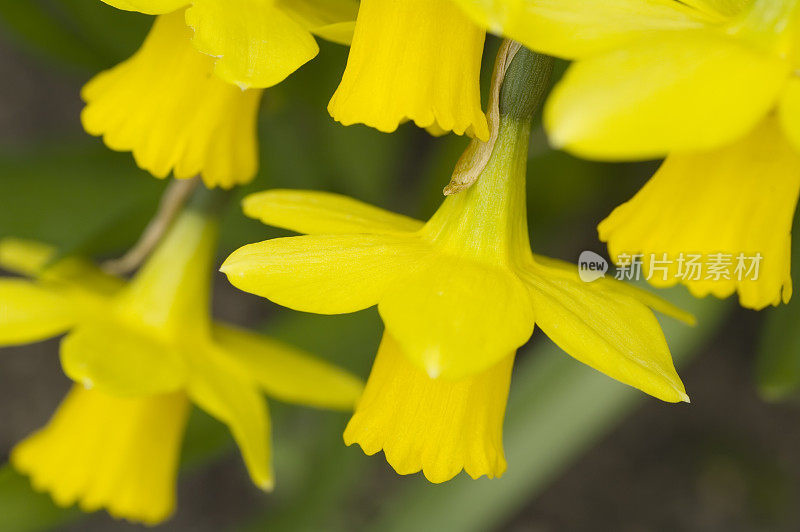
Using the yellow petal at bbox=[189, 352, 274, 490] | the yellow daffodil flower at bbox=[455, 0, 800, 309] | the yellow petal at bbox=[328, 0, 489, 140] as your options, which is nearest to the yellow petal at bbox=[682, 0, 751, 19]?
the yellow daffodil flower at bbox=[455, 0, 800, 309]

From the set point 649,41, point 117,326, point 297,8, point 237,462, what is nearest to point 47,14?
point 117,326

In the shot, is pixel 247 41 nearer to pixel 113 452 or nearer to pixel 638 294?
pixel 638 294

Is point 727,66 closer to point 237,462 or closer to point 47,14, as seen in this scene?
point 47,14

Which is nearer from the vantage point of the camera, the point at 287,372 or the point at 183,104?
the point at 183,104

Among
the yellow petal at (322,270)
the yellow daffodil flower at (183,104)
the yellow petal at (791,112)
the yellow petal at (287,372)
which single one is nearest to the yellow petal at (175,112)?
the yellow daffodil flower at (183,104)

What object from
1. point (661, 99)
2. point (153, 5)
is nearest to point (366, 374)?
point (153, 5)

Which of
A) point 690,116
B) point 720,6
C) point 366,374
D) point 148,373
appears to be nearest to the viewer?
point 690,116

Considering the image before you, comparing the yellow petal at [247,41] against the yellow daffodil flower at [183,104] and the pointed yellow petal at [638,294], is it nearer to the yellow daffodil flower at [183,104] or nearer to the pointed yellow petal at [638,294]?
the yellow daffodil flower at [183,104]
